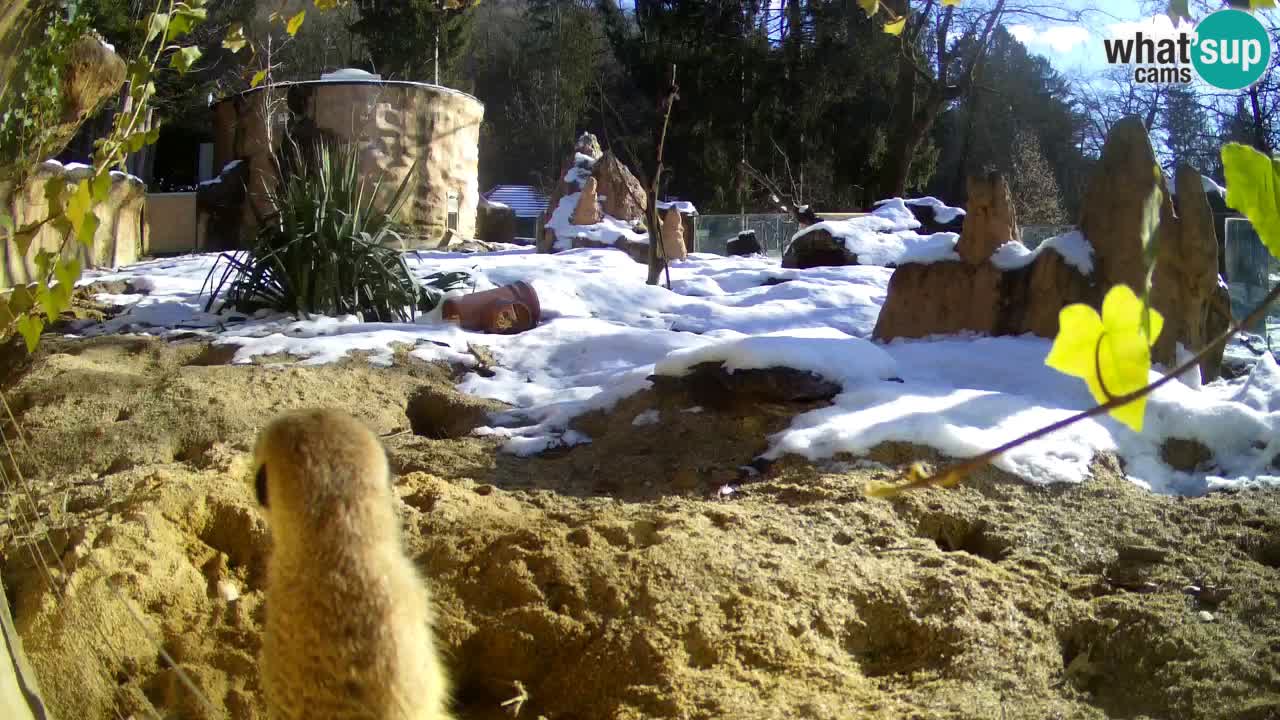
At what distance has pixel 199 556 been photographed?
96.1 inches

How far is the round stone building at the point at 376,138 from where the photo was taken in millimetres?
14328

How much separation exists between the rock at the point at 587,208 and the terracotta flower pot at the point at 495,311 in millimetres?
8136

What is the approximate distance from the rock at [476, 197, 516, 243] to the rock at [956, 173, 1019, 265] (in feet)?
43.2

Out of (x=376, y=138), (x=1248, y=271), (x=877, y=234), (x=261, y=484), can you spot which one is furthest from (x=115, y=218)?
(x=261, y=484)

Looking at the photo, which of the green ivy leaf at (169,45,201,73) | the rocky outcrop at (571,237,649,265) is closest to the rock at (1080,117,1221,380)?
the green ivy leaf at (169,45,201,73)

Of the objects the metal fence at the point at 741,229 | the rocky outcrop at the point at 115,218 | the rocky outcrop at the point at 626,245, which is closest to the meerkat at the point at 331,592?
the rocky outcrop at the point at 115,218

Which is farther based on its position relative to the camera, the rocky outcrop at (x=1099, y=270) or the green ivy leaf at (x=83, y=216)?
the rocky outcrop at (x=1099, y=270)

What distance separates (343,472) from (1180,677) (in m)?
1.85

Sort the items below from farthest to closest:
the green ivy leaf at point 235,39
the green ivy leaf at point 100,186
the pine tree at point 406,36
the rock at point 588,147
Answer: the pine tree at point 406,36, the rock at point 588,147, the green ivy leaf at point 235,39, the green ivy leaf at point 100,186

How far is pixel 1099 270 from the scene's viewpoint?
508 centimetres

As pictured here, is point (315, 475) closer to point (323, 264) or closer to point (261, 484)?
point (261, 484)

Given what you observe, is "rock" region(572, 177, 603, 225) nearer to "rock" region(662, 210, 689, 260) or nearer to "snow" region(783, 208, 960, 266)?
"rock" region(662, 210, 689, 260)

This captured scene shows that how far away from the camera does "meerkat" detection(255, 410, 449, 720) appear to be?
0.70 meters

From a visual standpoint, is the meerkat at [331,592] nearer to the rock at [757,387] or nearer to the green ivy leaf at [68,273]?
the green ivy leaf at [68,273]
